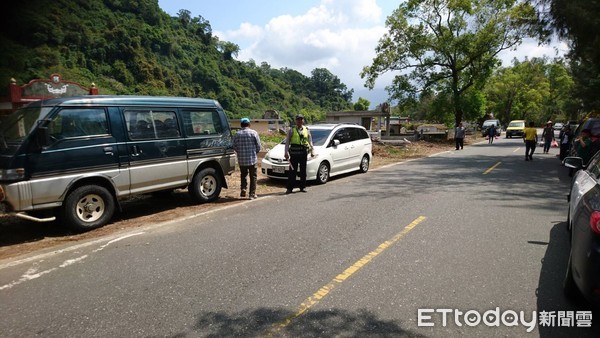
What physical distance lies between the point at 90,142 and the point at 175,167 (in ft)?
5.40

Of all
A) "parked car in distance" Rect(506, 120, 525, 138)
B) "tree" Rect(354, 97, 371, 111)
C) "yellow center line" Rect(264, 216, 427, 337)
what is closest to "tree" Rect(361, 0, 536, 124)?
"parked car in distance" Rect(506, 120, 525, 138)

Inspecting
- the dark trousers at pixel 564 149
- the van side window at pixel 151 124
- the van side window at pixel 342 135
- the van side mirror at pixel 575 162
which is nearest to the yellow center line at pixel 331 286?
the van side mirror at pixel 575 162

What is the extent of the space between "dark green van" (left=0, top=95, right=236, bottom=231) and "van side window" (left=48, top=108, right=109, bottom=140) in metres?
0.01

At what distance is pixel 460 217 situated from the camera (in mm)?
6730

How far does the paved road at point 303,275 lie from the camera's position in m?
3.34

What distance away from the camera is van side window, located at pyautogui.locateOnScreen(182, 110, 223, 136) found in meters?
7.83

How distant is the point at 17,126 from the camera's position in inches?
232

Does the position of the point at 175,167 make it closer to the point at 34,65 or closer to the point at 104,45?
the point at 34,65

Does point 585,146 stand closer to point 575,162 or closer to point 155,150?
point 575,162

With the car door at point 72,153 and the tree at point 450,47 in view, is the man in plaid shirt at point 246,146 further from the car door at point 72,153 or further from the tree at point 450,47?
the tree at point 450,47

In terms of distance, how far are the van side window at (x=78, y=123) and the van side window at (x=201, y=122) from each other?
1646mm

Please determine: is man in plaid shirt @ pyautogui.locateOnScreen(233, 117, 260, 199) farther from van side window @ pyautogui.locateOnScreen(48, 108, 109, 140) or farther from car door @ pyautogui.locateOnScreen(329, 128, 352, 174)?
car door @ pyautogui.locateOnScreen(329, 128, 352, 174)

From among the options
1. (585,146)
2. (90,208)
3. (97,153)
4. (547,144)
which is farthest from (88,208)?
(547,144)

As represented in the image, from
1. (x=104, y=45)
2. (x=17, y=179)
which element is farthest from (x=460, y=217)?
(x=104, y=45)
